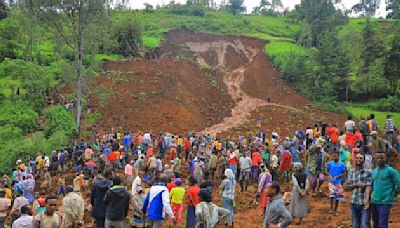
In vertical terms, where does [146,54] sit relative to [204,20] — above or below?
below

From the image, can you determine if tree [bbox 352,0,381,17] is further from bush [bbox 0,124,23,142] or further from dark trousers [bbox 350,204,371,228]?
dark trousers [bbox 350,204,371,228]

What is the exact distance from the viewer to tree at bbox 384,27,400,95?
36047mm

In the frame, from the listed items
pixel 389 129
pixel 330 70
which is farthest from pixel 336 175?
pixel 330 70

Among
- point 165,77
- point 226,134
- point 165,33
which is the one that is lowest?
point 226,134

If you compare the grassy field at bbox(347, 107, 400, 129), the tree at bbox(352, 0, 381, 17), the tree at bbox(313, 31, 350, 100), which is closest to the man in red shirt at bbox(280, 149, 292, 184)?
the grassy field at bbox(347, 107, 400, 129)

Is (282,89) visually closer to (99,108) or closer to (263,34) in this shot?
(99,108)

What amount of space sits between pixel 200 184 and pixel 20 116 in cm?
2002

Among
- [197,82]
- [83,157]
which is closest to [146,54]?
[197,82]

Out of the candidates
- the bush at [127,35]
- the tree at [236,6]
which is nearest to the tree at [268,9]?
the tree at [236,6]

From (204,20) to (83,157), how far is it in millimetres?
55402

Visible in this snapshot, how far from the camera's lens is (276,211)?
5.84 metres

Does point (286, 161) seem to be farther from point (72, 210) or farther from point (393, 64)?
point (393, 64)

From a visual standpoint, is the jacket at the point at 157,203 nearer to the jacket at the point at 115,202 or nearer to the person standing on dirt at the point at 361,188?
the jacket at the point at 115,202

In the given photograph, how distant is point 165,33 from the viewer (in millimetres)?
59719
